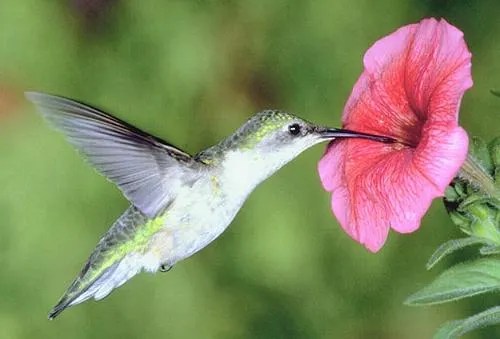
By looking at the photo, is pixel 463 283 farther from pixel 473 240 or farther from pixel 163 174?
pixel 163 174

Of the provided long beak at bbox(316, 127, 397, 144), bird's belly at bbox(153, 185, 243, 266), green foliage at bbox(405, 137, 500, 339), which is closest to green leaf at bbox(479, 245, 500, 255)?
green foliage at bbox(405, 137, 500, 339)

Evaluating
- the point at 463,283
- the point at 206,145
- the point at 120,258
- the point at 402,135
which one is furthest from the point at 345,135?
the point at 206,145

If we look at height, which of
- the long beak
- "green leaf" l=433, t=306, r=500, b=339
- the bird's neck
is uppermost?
the long beak

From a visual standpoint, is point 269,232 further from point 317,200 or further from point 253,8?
point 253,8

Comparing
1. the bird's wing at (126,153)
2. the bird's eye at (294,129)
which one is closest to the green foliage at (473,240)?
the bird's eye at (294,129)

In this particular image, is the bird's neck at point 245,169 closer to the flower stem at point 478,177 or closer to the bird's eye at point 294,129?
the bird's eye at point 294,129

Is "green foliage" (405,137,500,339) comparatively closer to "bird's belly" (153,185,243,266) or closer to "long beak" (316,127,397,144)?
"long beak" (316,127,397,144)
